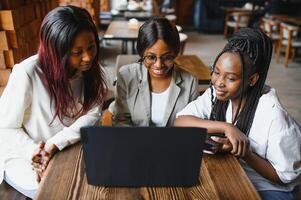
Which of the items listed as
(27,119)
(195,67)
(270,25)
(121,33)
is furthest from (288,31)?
(27,119)

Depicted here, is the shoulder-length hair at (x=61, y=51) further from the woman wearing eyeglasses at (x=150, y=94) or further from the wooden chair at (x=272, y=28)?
the wooden chair at (x=272, y=28)

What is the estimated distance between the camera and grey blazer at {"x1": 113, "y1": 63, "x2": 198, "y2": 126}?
1.43 meters

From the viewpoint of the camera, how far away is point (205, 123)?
108 centimetres

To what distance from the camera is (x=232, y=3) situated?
24.2ft

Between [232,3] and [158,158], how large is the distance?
7.37 metres

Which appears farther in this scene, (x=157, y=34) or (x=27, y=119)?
(x=157, y=34)

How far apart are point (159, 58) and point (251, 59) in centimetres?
42

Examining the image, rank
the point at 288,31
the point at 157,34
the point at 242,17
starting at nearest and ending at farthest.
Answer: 1. the point at 157,34
2. the point at 288,31
3. the point at 242,17

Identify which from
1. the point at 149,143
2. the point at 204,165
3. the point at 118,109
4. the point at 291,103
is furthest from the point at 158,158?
the point at 291,103

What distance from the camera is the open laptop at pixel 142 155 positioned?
0.71 metres

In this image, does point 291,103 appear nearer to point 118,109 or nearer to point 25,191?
point 118,109

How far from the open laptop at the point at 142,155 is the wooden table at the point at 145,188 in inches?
0.8

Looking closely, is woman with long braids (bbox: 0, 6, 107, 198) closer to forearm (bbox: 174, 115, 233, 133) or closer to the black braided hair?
forearm (bbox: 174, 115, 233, 133)

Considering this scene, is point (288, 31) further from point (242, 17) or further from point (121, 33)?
point (121, 33)
